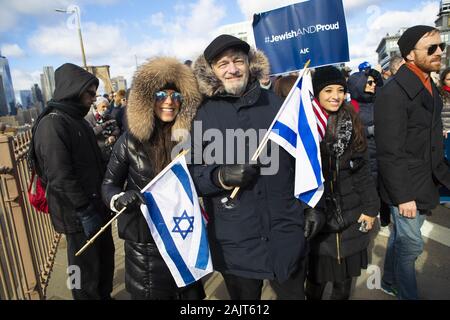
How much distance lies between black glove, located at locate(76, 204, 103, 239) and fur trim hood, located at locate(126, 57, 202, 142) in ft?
2.81

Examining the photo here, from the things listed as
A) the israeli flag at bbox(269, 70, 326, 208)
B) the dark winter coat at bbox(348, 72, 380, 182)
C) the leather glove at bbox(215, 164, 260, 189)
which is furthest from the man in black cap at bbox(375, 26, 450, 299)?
the dark winter coat at bbox(348, 72, 380, 182)

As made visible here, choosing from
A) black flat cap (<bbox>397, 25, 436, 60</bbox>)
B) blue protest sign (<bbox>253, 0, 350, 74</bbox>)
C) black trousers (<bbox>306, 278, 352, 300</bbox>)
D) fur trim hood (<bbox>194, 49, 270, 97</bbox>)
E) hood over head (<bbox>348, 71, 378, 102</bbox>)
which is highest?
blue protest sign (<bbox>253, 0, 350, 74</bbox>)

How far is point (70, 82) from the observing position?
2697mm

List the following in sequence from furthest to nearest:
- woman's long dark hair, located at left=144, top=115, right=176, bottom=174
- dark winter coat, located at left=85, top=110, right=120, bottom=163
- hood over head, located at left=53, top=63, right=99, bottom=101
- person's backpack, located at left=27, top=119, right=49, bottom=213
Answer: dark winter coat, located at left=85, top=110, right=120, bottom=163 < person's backpack, located at left=27, top=119, right=49, bottom=213 < hood over head, located at left=53, top=63, right=99, bottom=101 < woman's long dark hair, located at left=144, top=115, right=176, bottom=174

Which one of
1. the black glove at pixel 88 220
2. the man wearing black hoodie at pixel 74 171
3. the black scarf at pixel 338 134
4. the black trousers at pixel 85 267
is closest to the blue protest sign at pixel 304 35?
the black scarf at pixel 338 134

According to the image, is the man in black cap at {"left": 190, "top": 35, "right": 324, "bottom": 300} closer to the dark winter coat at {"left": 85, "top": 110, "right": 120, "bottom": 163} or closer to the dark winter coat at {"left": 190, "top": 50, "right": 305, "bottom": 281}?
the dark winter coat at {"left": 190, "top": 50, "right": 305, "bottom": 281}

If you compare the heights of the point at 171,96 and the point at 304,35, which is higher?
the point at 304,35

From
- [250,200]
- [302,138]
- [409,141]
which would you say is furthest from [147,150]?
[409,141]

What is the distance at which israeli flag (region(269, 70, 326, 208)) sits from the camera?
1984 millimetres

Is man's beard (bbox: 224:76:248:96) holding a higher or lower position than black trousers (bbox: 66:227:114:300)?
higher

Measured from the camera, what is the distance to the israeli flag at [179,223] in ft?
6.79

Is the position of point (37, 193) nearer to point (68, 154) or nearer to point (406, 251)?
point (68, 154)

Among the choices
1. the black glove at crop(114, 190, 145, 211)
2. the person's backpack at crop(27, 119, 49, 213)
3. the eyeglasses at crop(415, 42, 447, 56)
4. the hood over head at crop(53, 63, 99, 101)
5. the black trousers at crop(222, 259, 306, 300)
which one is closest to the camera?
the black glove at crop(114, 190, 145, 211)

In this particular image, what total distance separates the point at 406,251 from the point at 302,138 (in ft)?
4.73
